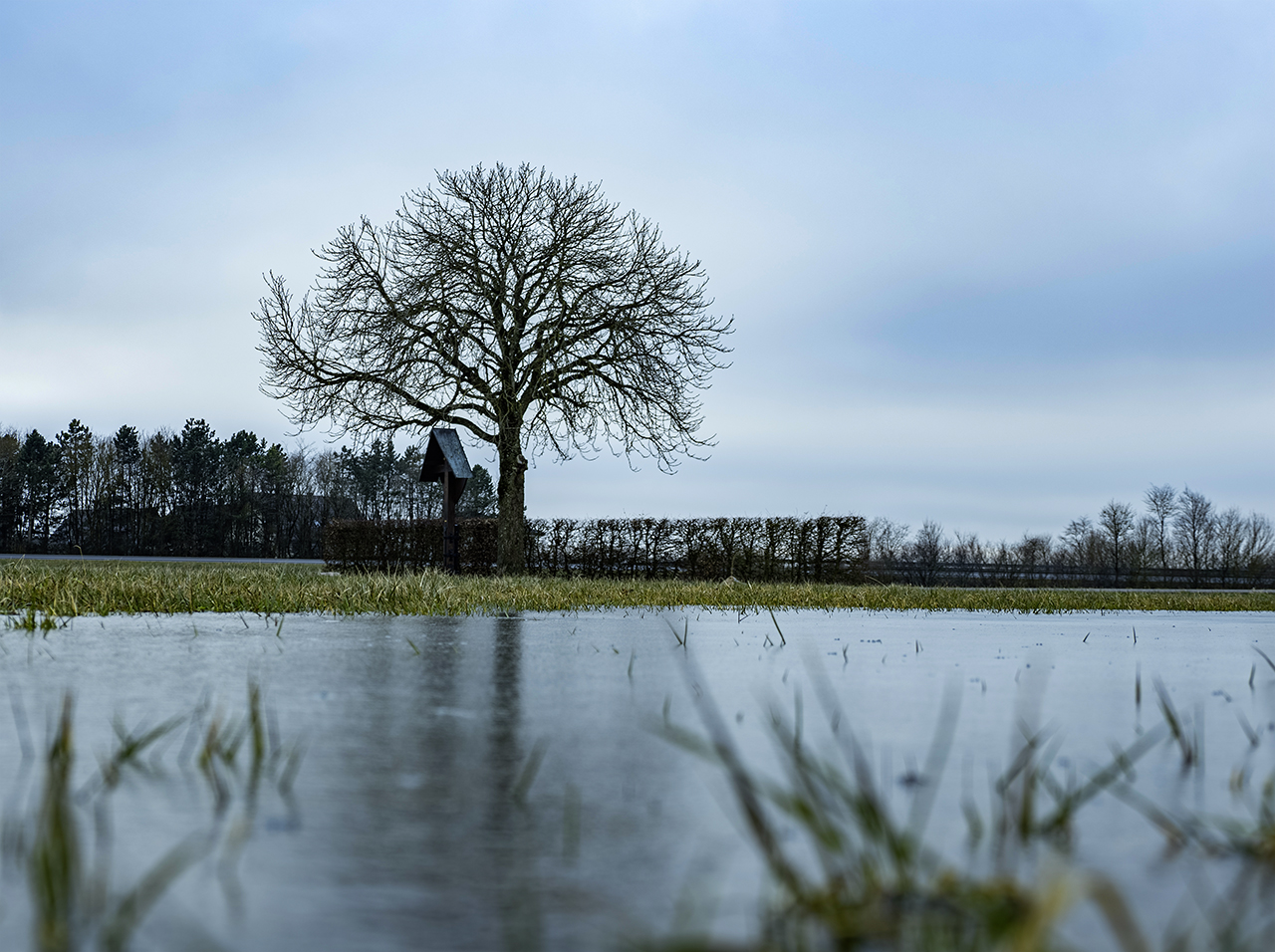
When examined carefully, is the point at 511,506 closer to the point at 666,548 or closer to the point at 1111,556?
the point at 666,548

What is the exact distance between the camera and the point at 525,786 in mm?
1831

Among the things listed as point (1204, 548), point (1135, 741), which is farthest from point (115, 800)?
point (1204, 548)

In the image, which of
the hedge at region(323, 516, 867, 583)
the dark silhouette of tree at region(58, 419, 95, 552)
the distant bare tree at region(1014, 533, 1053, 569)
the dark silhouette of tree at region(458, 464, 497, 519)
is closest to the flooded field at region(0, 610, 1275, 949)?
the hedge at region(323, 516, 867, 583)

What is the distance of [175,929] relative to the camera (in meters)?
1.12

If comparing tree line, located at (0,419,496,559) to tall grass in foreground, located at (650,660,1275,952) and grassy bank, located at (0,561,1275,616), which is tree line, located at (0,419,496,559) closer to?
grassy bank, located at (0,561,1275,616)

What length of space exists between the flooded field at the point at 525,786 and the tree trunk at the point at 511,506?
1429 centimetres

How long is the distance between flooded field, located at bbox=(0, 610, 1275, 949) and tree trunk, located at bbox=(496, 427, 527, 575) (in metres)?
14.3

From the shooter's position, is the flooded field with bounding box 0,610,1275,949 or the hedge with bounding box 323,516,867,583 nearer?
the flooded field with bounding box 0,610,1275,949

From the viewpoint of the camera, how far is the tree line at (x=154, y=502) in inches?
1821

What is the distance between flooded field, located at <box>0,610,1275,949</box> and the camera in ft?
3.92

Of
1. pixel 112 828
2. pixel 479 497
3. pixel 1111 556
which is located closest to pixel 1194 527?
pixel 1111 556

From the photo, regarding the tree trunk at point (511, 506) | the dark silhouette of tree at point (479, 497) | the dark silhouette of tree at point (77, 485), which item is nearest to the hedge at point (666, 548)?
the tree trunk at point (511, 506)

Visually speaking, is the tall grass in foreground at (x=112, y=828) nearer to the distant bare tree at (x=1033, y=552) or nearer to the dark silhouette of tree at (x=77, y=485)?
the distant bare tree at (x=1033, y=552)

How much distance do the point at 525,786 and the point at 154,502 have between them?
5123 centimetres
